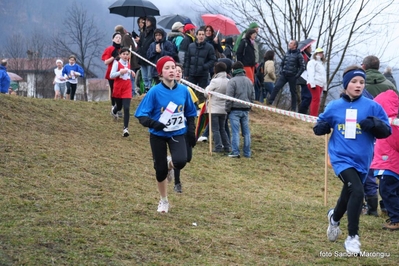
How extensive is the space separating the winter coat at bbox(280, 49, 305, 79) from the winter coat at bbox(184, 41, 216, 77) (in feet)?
12.0

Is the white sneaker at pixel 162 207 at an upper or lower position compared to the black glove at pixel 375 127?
lower

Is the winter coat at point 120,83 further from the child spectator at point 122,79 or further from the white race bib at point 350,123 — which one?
the white race bib at point 350,123

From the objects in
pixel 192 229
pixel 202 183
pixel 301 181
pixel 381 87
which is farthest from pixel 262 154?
pixel 192 229

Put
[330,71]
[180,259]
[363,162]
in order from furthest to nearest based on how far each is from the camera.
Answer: [330,71], [363,162], [180,259]

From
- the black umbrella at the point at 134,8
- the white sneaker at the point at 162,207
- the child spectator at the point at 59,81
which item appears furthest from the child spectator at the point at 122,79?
the child spectator at the point at 59,81

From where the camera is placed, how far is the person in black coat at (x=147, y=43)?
1716 cm

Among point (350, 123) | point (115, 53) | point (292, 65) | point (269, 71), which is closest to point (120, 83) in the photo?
point (115, 53)

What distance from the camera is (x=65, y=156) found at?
11984 mm

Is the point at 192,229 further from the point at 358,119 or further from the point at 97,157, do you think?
the point at 97,157

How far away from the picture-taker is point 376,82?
9156 millimetres

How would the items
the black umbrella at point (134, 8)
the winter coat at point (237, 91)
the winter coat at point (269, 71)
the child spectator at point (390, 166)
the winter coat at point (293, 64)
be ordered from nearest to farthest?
the child spectator at point (390, 166), the winter coat at point (237, 91), the winter coat at point (293, 64), the black umbrella at point (134, 8), the winter coat at point (269, 71)

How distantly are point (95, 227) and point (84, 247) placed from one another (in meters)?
0.83

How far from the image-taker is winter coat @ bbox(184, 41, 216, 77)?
622 inches

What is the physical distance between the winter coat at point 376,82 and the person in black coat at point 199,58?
6989 millimetres
